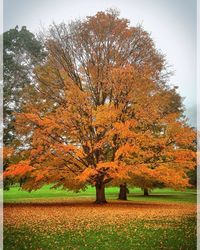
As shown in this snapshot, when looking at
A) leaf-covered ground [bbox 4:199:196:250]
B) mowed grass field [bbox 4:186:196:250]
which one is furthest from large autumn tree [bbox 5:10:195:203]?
leaf-covered ground [bbox 4:199:196:250]

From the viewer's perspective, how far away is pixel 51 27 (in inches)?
1088

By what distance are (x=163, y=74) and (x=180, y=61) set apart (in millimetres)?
1552

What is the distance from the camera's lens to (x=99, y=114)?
23.3 meters

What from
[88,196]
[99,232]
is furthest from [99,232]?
[88,196]

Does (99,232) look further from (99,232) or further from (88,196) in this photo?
(88,196)

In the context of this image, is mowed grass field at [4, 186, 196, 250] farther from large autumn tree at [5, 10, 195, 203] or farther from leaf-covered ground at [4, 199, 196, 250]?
large autumn tree at [5, 10, 195, 203]

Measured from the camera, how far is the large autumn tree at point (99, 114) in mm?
23312

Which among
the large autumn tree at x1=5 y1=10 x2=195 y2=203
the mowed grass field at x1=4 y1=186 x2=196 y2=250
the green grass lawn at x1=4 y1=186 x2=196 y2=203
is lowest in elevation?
the green grass lawn at x1=4 y1=186 x2=196 y2=203

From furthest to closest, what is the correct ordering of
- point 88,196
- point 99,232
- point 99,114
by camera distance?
point 88,196
point 99,114
point 99,232

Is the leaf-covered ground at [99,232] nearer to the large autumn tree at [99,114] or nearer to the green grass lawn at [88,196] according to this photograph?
the large autumn tree at [99,114]

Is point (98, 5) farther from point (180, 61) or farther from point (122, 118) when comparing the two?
point (122, 118)

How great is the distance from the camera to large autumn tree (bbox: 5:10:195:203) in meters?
23.3

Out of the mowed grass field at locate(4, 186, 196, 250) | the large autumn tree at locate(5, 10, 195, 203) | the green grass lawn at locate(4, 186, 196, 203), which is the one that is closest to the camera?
the mowed grass field at locate(4, 186, 196, 250)

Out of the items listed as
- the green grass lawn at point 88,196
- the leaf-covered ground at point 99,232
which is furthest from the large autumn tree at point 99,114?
the leaf-covered ground at point 99,232
